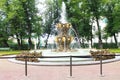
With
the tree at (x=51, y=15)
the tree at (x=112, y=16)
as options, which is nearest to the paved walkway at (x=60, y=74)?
the tree at (x=112, y=16)

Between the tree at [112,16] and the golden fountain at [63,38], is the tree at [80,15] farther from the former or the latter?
the golden fountain at [63,38]

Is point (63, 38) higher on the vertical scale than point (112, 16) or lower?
lower

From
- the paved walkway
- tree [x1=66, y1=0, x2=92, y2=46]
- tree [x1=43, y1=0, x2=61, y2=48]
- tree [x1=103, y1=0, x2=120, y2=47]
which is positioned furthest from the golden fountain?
tree [x1=43, y1=0, x2=61, y2=48]

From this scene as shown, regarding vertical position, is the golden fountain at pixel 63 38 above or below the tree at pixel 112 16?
below

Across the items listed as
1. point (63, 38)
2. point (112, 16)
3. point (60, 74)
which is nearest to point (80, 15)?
point (112, 16)

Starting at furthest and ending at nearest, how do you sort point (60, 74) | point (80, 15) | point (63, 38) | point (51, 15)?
point (51, 15) → point (80, 15) → point (63, 38) → point (60, 74)

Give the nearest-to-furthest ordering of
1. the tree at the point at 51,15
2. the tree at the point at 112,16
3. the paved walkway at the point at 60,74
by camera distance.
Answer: the paved walkway at the point at 60,74 → the tree at the point at 112,16 → the tree at the point at 51,15

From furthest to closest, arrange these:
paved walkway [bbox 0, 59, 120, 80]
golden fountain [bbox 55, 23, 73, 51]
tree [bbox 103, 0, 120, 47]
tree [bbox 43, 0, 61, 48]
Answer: tree [bbox 43, 0, 61, 48] → tree [bbox 103, 0, 120, 47] → golden fountain [bbox 55, 23, 73, 51] → paved walkway [bbox 0, 59, 120, 80]

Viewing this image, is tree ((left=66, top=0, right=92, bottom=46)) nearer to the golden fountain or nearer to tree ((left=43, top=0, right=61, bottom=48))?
tree ((left=43, top=0, right=61, bottom=48))

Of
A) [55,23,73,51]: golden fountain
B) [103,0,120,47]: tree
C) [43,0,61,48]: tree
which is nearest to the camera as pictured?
[55,23,73,51]: golden fountain

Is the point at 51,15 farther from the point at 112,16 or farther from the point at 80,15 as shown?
the point at 112,16

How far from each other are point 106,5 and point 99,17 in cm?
230

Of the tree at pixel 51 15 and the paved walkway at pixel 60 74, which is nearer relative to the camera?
the paved walkway at pixel 60 74

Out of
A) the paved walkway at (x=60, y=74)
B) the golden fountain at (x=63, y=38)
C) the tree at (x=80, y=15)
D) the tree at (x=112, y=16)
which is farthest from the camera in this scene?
the tree at (x=80, y=15)
